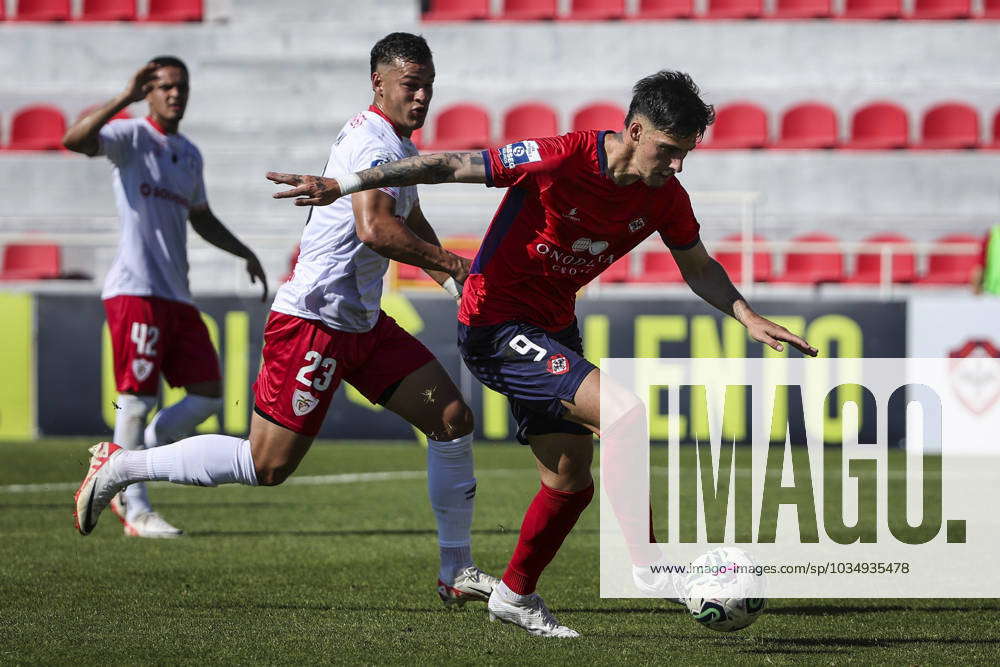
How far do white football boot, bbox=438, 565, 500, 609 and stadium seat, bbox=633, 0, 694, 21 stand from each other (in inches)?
634

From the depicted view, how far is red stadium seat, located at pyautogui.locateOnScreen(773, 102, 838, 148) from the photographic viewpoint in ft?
65.8

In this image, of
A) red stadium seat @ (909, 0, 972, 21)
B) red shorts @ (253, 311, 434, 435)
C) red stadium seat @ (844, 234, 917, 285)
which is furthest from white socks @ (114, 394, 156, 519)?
red stadium seat @ (909, 0, 972, 21)

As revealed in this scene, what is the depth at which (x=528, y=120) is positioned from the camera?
20125 millimetres

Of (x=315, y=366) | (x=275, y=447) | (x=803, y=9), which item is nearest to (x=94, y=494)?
(x=275, y=447)

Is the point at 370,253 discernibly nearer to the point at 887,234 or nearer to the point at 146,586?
the point at 146,586

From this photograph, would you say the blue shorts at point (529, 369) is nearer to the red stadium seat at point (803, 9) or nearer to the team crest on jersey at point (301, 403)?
the team crest on jersey at point (301, 403)

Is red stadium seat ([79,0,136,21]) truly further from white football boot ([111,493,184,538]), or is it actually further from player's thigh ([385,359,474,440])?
player's thigh ([385,359,474,440])

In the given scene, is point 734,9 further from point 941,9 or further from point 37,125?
point 37,125

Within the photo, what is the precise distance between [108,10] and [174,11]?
1.07 metres

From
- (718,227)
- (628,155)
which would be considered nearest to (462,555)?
(628,155)

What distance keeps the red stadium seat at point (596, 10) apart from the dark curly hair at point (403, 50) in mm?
15474

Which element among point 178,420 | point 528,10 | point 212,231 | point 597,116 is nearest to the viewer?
point 178,420

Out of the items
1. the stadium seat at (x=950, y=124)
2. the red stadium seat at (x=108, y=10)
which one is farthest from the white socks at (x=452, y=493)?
the red stadium seat at (x=108, y=10)

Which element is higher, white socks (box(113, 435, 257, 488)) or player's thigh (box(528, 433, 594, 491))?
player's thigh (box(528, 433, 594, 491))
